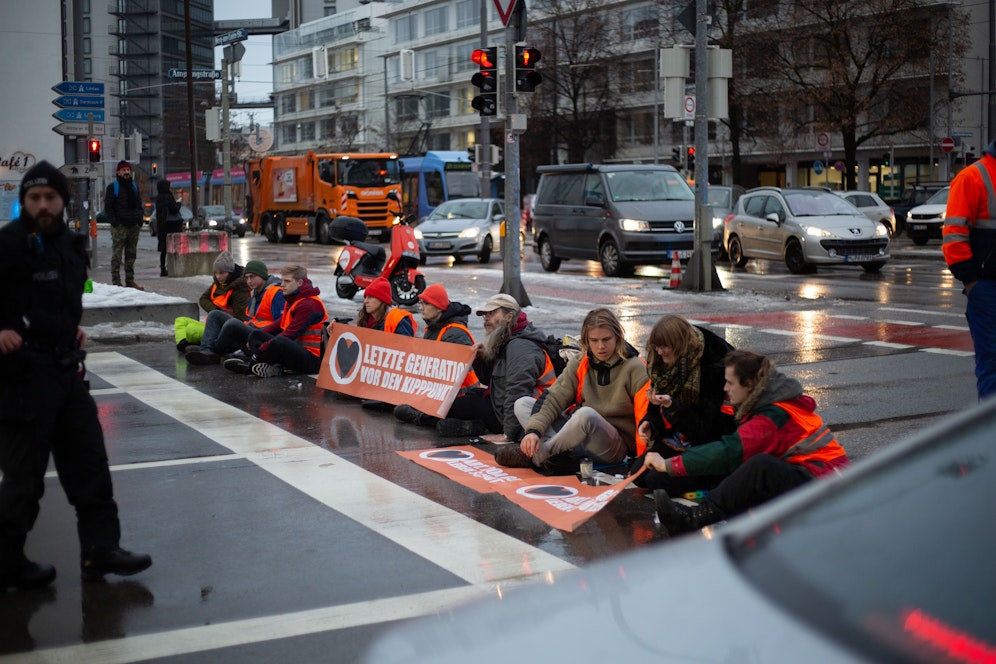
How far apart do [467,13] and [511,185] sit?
270 ft

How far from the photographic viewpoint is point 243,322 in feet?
42.7

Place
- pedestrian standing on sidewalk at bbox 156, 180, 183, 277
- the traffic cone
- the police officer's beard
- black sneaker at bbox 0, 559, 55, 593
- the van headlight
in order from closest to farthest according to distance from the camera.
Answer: black sneaker at bbox 0, 559, 55, 593 → the police officer's beard → the traffic cone → the van headlight → pedestrian standing on sidewalk at bbox 156, 180, 183, 277

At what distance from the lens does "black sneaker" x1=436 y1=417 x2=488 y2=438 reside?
891 cm

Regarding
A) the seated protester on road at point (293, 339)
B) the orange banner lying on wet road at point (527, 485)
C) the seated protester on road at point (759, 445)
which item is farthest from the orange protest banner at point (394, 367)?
the seated protester on road at point (759, 445)

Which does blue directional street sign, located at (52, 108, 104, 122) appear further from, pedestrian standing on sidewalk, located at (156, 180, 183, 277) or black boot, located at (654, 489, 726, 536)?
black boot, located at (654, 489, 726, 536)

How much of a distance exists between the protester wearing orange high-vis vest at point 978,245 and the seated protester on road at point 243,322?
7.24m

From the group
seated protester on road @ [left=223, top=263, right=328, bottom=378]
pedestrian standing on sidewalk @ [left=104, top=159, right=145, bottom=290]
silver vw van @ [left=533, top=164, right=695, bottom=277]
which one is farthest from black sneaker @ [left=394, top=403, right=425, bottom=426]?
silver vw van @ [left=533, top=164, right=695, bottom=277]

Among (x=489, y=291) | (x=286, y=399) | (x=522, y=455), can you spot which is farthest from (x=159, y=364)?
(x=489, y=291)

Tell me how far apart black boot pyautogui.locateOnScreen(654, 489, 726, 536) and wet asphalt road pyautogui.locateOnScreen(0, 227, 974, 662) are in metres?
0.29

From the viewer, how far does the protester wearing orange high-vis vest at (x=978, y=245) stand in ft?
21.7

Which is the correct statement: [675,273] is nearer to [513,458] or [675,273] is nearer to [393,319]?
[393,319]

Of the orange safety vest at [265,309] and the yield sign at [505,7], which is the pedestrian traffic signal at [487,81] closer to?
the yield sign at [505,7]

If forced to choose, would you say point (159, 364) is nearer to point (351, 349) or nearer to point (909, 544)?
point (351, 349)

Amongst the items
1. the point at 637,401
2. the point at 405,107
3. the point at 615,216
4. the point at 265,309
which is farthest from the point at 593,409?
the point at 405,107
